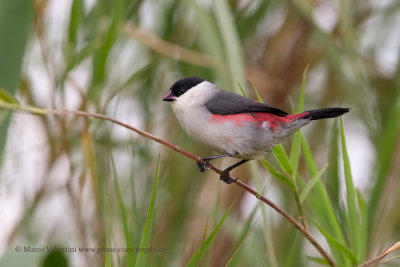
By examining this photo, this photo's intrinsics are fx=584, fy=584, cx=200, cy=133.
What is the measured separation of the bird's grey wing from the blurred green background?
0.42 feet

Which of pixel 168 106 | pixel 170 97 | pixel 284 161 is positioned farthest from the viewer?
pixel 168 106

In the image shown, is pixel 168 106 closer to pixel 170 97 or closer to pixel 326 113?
pixel 170 97

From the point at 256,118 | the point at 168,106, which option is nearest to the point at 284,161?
the point at 256,118

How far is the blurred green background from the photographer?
1346 millimetres

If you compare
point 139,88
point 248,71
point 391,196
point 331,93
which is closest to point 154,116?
point 139,88

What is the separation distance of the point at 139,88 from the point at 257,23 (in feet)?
1.32

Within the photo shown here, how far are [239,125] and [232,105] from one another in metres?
0.04


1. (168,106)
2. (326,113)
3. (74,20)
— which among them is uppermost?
(326,113)

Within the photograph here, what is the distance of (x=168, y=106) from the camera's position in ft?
5.97

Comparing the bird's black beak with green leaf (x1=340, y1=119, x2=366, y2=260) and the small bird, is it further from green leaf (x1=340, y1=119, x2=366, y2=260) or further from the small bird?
green leaf (x1=340, y1=119, x2=366, y2=260)

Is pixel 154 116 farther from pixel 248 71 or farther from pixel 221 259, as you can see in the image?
pixel 221 259

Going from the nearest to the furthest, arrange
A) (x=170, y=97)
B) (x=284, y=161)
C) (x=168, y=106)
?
(x=284, y=161)
(x=170, y=97)
(x=168, y=106)

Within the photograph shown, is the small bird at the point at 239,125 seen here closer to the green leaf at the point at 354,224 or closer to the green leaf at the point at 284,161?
the green leaf at the point at 284,161

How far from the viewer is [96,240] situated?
1.51 metres
